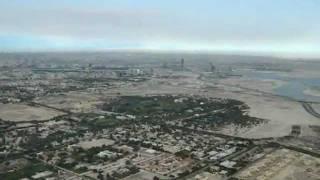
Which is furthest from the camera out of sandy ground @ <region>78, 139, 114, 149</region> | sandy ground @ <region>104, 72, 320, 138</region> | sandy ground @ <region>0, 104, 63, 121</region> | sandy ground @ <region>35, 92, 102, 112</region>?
sandy ground @ <region>35, 92, 102, 112</region>

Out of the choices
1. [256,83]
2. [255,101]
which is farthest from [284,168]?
[256,83]

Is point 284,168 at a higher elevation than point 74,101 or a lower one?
higher

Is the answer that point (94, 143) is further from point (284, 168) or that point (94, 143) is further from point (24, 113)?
point (24, 113)

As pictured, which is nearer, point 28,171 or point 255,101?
point 28,171

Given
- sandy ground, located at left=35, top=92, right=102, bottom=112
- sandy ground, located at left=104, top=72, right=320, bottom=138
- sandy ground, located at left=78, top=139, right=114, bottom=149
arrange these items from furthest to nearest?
sandy ground, located at left=35, top=92, right=102, bottom=112, sandy ground, located at left=104, top=72, right=320, bottom=138, sandy ground, located at left=78, top=139, right=114, bottom=149

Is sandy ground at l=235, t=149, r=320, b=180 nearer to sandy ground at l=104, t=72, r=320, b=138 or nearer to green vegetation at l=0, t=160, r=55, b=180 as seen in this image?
sandy ground at l=104, t=72, r=320, b=138

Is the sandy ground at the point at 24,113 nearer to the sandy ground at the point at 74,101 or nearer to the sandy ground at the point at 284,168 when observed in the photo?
the sandy ground at the point at 74,101

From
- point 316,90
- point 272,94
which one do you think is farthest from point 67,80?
point 316,90

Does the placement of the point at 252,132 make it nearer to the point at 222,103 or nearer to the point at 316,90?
the point at 222,103

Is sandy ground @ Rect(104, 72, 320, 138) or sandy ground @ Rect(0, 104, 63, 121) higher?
sandy ground @ Rect(0, 104, 63, 121)

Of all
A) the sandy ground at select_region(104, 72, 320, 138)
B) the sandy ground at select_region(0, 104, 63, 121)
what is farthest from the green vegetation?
the sandy ground at select_region(104, 72, 320, 138)
